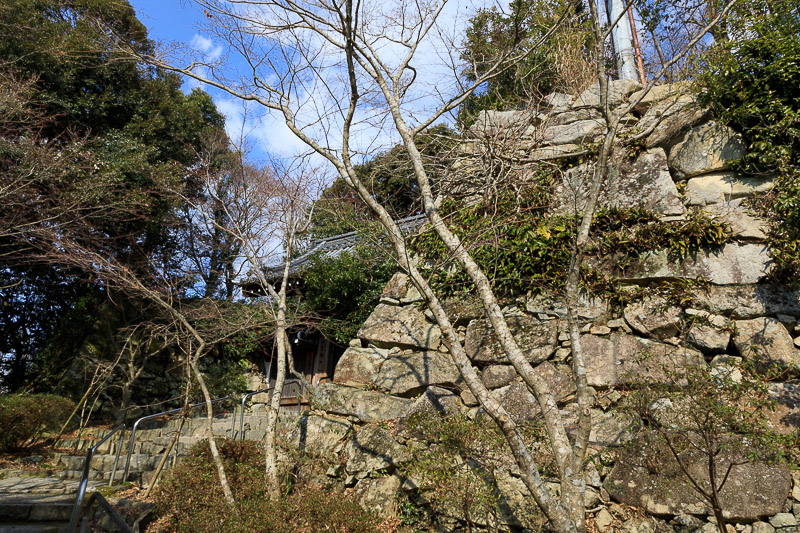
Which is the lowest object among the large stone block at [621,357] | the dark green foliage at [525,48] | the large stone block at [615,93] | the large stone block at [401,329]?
the large stone block at [621,357]

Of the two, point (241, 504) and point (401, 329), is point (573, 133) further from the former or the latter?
point (241, 504)

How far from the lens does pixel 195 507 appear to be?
5055 millimetres

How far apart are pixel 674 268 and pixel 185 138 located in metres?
11.6

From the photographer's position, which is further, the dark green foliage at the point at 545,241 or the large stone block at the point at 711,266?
the dark green foliage at the point at 545,241

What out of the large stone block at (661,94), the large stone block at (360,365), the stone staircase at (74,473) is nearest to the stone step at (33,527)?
the stone staircase at (74,473)

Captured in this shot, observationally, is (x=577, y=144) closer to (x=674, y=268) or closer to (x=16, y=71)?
(x=674, y=268)

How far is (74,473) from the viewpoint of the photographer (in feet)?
22.9

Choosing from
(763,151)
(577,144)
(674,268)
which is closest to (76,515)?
(674,268)

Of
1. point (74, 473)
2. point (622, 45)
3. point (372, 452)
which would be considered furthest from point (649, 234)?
point (74, 473)

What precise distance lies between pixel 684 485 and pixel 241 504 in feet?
13.6

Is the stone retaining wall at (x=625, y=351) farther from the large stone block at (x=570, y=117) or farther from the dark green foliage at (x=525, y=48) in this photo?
the dark green foliage at (x=525, y=48)

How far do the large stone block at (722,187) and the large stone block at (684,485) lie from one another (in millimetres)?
3112

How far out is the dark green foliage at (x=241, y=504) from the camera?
4242mm

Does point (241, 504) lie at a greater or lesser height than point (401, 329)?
lesser
